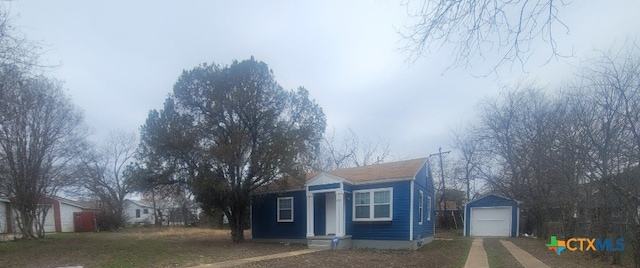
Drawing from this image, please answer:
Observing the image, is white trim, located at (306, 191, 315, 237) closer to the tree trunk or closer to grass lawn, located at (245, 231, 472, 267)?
grass lawn, located at (245, 231, 472, 267)

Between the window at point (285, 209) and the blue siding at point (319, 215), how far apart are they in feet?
5.04

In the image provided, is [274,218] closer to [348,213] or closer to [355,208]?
[348,213]

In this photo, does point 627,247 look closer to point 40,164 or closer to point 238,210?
point 238,210

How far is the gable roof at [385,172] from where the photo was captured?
→ 1548 centimetres

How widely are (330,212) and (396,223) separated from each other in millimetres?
3363

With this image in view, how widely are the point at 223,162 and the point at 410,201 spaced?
7.89 metres

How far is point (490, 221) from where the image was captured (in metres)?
24.2

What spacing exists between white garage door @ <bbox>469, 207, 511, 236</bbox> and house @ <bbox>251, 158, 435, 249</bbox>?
23.5ft

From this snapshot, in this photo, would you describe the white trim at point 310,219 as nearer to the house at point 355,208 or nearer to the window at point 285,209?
the house at point 355,208

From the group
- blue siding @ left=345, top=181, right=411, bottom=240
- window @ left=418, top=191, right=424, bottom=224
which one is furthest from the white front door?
window @ left=418, top=191, right=424, bottom=224

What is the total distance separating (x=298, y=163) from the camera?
666 inches

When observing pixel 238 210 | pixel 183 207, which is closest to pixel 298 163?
pixel 238 210

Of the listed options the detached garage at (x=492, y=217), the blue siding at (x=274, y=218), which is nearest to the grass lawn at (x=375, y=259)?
the blue siding at (x=274, y=218)

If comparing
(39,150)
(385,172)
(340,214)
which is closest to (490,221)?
(385,172)
